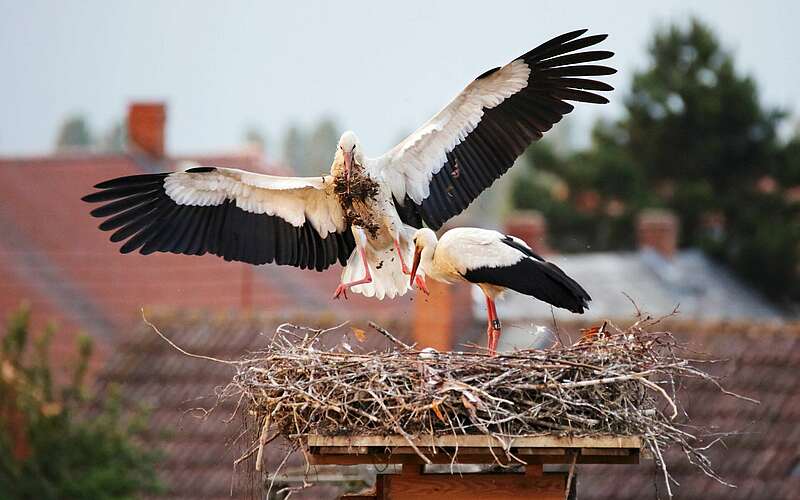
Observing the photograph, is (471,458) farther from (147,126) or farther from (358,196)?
(147,126)

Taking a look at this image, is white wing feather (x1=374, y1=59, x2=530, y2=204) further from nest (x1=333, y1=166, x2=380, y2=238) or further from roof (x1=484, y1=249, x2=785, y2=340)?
roof (x1=484, y1=249, x2=785, y2=340)

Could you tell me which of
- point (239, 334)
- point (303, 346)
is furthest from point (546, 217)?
point (303, 346)

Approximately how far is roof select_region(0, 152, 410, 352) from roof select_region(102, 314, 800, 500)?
255 inches

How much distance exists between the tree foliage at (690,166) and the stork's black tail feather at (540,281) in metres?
26.6

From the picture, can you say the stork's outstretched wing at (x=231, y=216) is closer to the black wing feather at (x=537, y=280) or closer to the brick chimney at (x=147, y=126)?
the black wing feather at (x=537, y=280)

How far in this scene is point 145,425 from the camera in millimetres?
15172

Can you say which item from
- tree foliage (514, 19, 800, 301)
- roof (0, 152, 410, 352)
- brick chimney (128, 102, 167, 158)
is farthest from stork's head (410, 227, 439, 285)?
tree foliage (514, 19, 800, 301)

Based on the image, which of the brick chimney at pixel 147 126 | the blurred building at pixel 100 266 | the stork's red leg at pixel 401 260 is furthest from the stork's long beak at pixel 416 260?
the brick chimney at pixel 147 126

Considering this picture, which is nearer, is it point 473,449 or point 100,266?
point 473,449

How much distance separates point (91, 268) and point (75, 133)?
7052 centimetres

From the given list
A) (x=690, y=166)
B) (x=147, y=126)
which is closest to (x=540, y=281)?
(x=147, y=126)

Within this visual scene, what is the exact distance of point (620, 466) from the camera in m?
13.6

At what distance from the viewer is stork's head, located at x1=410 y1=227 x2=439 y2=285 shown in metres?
7.74

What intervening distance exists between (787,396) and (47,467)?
7842 millimetres
